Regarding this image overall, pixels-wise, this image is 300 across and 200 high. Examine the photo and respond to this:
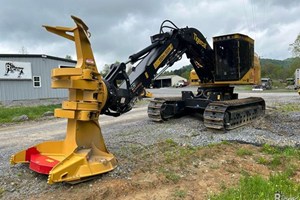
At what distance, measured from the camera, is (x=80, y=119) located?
4.39 metres

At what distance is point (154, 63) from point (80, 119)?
2738 mm

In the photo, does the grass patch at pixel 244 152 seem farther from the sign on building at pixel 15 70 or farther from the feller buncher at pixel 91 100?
the sign on building at pixel 15 70

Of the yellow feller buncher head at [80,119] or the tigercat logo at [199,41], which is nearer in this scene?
the yellow feller buncher head at [80,119]

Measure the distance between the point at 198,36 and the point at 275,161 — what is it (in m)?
4.39

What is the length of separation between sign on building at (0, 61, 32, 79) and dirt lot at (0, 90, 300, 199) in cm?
1214

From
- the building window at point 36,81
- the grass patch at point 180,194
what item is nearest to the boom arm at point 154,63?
the grass patch at point 180,194

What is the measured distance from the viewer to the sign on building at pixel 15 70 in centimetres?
1866

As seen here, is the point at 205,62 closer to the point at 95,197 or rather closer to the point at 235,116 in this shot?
the point at 235,116

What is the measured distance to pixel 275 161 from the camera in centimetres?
507

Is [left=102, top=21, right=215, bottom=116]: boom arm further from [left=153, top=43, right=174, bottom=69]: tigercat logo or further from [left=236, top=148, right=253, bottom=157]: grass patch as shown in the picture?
[left=236, top=148, right=253, bottom=157]: grass patch

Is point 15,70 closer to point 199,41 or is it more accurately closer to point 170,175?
point 199,41

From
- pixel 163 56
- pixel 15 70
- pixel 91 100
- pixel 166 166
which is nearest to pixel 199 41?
pixel 163 56

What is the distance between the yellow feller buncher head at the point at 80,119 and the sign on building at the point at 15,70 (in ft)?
52.8

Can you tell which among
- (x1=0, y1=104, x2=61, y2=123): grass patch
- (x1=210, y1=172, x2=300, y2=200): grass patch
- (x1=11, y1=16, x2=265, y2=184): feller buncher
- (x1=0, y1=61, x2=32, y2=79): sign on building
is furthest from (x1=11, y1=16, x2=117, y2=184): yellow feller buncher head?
(x1=0, y1=61, x2=32, y2=79): sign on building
